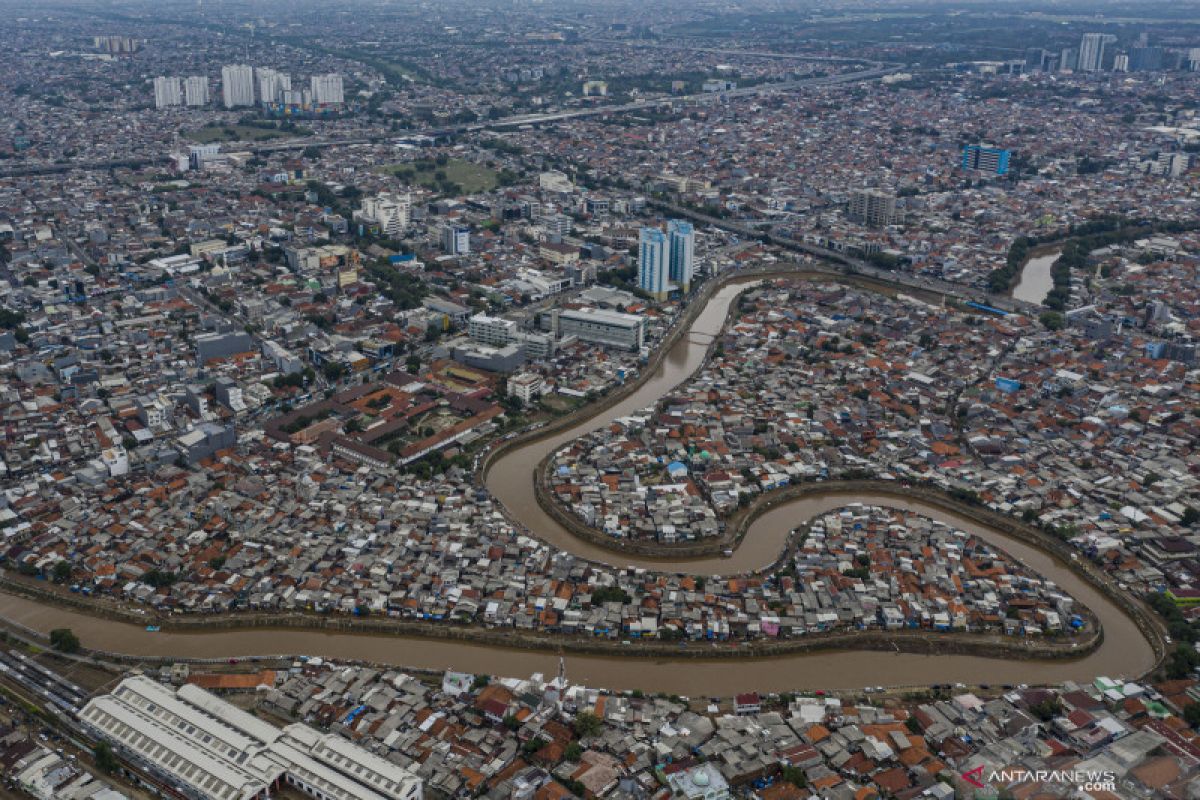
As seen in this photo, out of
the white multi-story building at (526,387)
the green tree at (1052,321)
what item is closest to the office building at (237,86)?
the white multi-story building at (526,387)

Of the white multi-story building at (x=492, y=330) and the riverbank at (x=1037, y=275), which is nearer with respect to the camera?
the white multi-story building at (x=492, y=330)

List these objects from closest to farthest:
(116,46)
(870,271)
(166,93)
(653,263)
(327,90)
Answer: (653,263) < (870,271) < (166,93) < (327,90) < (116,46)

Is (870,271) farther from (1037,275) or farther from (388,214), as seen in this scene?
(388,214)

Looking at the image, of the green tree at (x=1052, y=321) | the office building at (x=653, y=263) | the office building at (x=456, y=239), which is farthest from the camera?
the office building at (x=456, y=239)

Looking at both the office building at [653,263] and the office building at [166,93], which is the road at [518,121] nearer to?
the office building at [166,93]

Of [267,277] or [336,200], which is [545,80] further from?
[267,277]

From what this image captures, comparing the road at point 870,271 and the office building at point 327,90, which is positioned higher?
the office building at point 327,90

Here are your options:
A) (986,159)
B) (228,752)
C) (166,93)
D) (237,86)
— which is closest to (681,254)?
(228,752)
